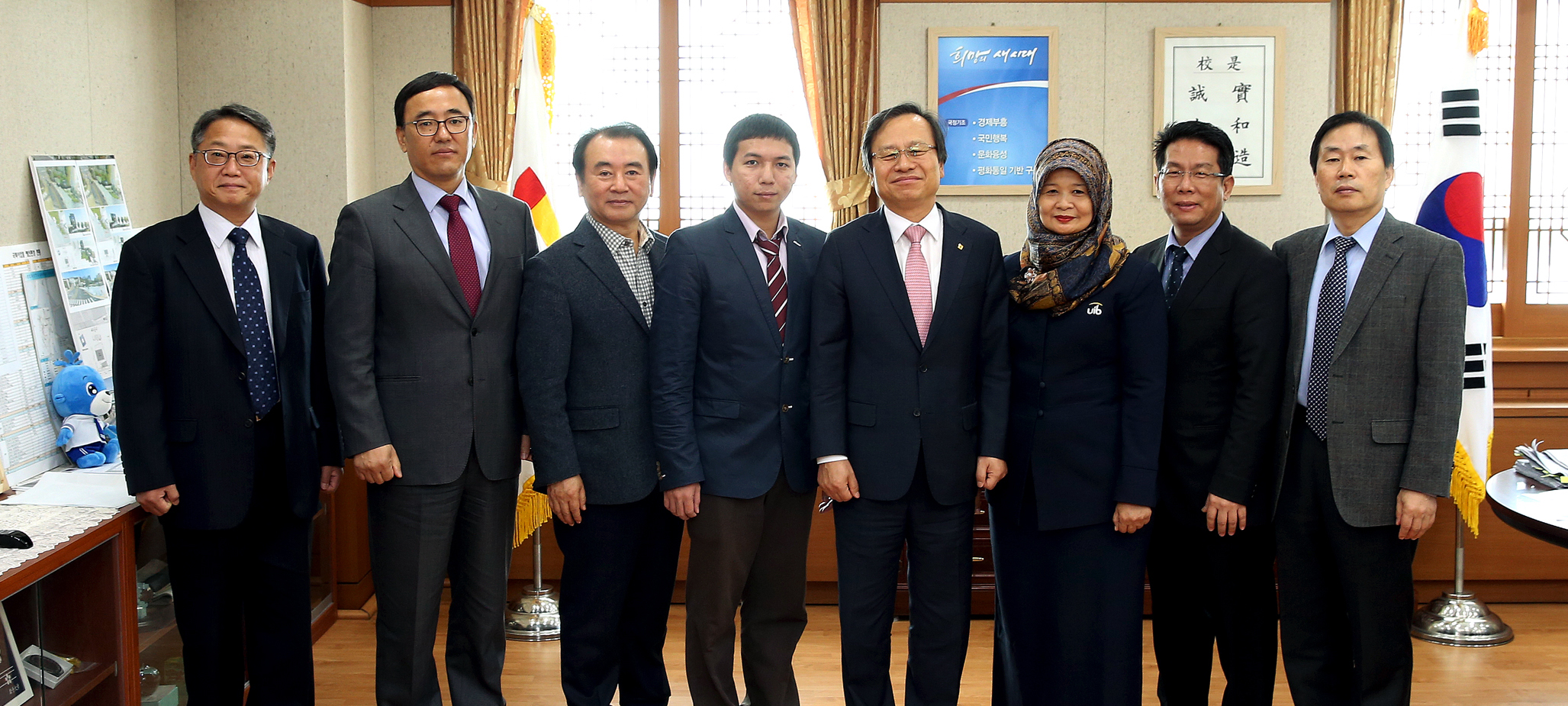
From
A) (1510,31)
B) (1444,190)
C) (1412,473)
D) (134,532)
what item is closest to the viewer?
(1412,473)

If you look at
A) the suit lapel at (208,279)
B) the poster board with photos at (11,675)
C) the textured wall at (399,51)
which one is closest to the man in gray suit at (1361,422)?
the suit lapel at (208,279)

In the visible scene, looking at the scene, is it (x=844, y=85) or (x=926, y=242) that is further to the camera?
(x=844, y=85)

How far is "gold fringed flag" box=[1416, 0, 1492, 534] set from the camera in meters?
3.70

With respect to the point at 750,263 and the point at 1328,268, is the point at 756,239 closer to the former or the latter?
the point at 750,263

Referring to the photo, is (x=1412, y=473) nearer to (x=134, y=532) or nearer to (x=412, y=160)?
(x=412, y=160)

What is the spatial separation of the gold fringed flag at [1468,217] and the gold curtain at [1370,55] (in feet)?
1.66

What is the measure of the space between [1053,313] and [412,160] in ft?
5.27

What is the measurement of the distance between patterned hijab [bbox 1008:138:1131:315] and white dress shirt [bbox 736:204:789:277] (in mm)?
585

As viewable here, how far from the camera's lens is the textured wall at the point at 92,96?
9.70 feet

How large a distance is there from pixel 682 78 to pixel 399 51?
3.92 ft

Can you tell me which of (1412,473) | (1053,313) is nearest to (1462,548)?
(1412,473)

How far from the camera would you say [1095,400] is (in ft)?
7.91

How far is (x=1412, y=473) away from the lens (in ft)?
7.79

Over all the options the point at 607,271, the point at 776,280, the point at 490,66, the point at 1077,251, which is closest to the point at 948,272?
the point at 1077,251
